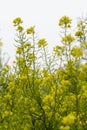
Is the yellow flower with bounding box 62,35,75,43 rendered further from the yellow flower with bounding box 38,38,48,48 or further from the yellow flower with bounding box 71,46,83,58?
the yellow flower with bounding box 38,38,48,48

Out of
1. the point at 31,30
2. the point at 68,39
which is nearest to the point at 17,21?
the point at 31,30

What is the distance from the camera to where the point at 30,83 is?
6.14 metres

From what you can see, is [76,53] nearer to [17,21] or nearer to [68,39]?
[68,39]

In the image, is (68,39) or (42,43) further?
(42,43)

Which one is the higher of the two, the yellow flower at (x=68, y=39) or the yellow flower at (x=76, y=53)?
the yellow flower at (x=68, y=39)

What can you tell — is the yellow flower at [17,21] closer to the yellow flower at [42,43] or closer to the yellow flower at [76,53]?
the yellow flower at [42,43]

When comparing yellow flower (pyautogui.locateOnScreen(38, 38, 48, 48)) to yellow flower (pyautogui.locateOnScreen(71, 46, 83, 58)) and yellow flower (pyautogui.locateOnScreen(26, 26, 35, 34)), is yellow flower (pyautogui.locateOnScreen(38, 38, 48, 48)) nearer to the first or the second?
yellow flower (pyautogui.locateOnScreen(26, 26, 35, 34))

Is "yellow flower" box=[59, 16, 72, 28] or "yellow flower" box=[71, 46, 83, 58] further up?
"yellow flower" box=[59, 16, 72, 28]

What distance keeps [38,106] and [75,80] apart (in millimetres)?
671

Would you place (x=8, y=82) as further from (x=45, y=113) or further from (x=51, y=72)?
(x=45, y=113)

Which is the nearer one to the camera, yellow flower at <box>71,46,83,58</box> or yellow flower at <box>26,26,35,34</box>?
yellow flower at <box>71,46,83,58</box>

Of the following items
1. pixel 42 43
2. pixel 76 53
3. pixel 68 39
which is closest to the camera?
pixel 76 53

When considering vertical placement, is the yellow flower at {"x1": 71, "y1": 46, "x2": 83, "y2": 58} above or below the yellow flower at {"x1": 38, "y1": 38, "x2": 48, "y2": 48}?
below

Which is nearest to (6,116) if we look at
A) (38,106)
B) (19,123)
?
(19,123)
